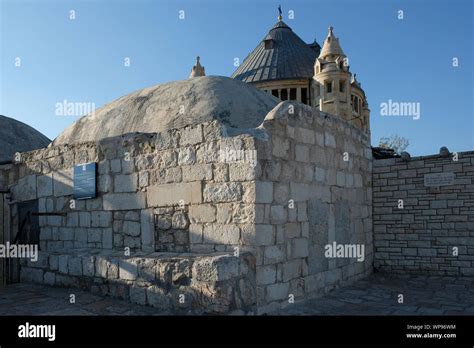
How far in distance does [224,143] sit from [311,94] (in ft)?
86.5

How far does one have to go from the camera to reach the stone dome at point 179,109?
20.6ft

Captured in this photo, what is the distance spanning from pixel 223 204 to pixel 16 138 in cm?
923

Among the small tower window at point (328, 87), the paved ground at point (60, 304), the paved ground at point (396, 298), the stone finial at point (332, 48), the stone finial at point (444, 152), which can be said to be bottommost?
the paved ground at point (396, 298)

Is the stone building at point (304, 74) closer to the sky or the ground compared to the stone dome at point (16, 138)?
closer to the sky

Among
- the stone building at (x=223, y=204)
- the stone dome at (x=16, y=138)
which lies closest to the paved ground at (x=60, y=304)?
the stone building at (x=223, y=204)

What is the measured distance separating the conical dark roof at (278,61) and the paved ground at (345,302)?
2468 cm

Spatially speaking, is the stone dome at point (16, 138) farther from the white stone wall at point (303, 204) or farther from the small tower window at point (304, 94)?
the small tower window at point (304, 94)

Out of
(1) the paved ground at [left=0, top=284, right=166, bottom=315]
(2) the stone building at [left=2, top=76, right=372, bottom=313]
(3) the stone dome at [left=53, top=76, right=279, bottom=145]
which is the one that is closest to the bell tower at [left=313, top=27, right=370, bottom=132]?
(3) the stone dome at [left=53, top=76, right=279, bottom=145]

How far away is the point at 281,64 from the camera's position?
30.8m

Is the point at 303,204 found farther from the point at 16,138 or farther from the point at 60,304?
the point at 16,138

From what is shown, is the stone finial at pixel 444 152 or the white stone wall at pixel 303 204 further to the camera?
the stone finial at pixel 444 152

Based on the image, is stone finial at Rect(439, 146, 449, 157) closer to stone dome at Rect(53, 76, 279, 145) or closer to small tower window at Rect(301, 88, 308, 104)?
stone dome at Rect(53, 76, 279, 145)

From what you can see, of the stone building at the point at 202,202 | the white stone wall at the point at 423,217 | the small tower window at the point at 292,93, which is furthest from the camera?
the small tower window at the point at 292,93
